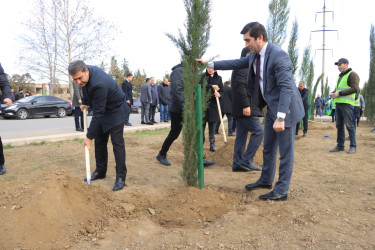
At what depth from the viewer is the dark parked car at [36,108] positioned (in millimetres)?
17203

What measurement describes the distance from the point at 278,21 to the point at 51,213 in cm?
1009

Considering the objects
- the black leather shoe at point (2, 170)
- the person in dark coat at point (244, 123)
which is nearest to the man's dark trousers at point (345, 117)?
the person in dark coat at point (244, 123)

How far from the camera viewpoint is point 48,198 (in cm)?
299

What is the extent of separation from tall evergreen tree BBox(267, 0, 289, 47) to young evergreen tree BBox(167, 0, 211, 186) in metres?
7.84

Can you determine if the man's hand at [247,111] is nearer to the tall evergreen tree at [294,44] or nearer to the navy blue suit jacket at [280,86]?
the navy blue suit jacket at [280,86]

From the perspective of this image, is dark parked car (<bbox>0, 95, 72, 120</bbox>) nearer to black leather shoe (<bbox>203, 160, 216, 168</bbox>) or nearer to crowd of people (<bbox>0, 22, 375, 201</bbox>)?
crowd of people (<bbox>0, 22, 375, 201</bbox>)

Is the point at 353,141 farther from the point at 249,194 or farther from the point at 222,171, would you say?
the point at 249,194

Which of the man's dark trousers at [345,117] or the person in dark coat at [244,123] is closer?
the person in dark coat at [244,123]

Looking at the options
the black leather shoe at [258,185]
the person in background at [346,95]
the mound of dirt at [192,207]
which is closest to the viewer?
the mound of dirt at [192,207]

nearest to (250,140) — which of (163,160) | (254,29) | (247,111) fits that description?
(247,111)

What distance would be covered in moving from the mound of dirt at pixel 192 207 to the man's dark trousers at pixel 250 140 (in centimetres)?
146

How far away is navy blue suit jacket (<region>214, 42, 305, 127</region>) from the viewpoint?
3.38m

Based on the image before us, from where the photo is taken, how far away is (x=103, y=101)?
3.88 metres

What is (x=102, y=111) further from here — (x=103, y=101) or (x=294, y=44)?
(x=294, y=44)
